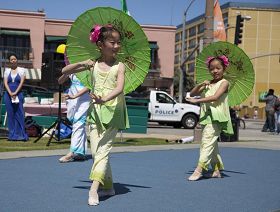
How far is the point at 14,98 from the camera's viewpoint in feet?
38.9

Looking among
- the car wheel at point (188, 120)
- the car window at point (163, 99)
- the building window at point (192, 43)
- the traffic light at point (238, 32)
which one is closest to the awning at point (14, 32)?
the car window at point (163, 99)

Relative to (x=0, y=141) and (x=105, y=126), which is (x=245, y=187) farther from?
(x=0, y=141)

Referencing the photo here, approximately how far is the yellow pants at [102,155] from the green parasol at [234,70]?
291 cm

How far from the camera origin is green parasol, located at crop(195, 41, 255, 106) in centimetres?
802

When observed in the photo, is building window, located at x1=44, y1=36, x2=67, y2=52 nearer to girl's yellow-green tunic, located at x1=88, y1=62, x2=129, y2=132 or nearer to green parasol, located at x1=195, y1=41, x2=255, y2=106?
green parasol, located at x1=195, y1=41, x2=255, y2=106

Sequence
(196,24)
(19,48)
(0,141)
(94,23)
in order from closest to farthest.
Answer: (94,23), (0,141), (19,48), (196,24)

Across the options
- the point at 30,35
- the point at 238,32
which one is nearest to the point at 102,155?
the point at 238,32

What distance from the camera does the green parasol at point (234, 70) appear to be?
26.3ft

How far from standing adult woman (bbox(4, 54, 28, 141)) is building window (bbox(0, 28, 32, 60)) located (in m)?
36.1

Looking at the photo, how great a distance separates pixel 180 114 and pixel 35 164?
1817cm

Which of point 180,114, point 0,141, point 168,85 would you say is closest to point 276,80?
point 168,85

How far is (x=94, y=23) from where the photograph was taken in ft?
19.9

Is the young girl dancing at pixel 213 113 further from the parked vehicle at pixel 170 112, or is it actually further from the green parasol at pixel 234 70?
the parked vehicle at pixel 170 112

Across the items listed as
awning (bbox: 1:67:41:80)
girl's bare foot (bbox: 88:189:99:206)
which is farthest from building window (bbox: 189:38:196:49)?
girl's bare foot (bbox: 88:189:99:206)
